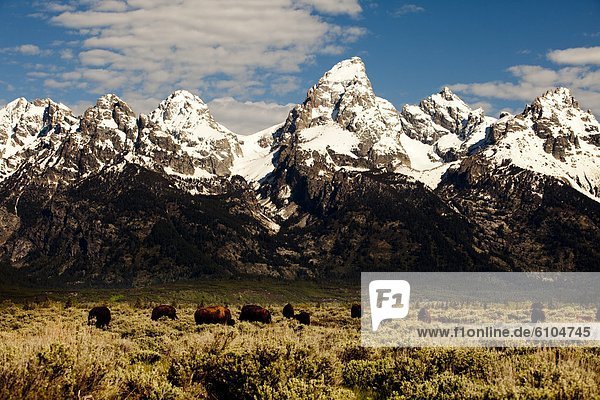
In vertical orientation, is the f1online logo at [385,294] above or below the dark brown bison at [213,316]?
above

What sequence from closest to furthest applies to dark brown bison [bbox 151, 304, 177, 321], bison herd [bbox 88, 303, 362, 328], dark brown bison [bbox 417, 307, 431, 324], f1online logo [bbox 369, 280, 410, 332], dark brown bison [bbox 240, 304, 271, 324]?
f1online logo [bbox 369, 280, 410, 332]
bison herd [bbox 88, 303, 362, 328]
dark brown bison [bbox 240, 304, 271, 324]
dark brown bison [bbox 151, 304, 177, 321]
dark brown bison [bbox 417, 307, 431, 324]

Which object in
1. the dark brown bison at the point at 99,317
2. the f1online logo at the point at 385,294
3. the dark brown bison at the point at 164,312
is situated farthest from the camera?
the dark brown bison at the point at 164,312

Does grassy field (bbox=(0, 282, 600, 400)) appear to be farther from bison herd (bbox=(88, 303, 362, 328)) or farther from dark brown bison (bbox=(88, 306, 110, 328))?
dark brown bison (bbox=(88, 306, 110, 328))

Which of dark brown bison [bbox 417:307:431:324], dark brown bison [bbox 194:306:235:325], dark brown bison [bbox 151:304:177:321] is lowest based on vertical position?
dark brown bison [bbox 417:307:431:324]

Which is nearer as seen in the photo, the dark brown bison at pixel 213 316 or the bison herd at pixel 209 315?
the bison herd at pixel 209 315

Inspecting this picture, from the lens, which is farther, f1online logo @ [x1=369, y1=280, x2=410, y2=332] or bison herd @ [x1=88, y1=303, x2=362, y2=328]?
bison herd @ [x1=88, y1=303, x2=362, y2=328]

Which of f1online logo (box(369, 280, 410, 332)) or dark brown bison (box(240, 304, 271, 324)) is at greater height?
f1online logo (box(369, 280, 410, 332))

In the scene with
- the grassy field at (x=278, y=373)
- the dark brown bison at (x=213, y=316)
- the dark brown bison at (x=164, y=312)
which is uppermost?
the grassy field at (x=278, y=373)

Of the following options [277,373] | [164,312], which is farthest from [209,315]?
[277,373]

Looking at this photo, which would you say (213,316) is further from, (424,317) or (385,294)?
(424,317)

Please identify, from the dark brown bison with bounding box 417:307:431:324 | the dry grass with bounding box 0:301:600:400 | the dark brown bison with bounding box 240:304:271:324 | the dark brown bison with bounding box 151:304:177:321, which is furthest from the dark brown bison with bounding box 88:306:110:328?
the dark brown bison with bounding box 417:307:431:324

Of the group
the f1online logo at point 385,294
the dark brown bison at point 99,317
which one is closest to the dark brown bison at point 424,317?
the f1online logo at point 385,294

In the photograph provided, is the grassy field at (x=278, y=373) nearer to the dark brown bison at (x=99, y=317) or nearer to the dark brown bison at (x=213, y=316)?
the dark brown bison at (x=213, y=316)

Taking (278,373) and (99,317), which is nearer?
(278,373)
